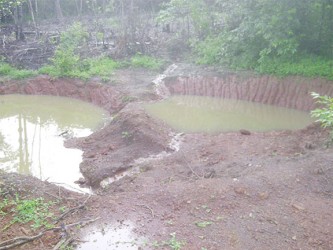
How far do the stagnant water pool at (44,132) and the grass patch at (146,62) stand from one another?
366 cm

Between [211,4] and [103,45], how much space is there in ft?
20.2

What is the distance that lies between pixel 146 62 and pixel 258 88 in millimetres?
6063

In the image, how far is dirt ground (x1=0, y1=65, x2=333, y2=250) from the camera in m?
5.99

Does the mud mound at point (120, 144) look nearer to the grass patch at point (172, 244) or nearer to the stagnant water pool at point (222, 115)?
the stagnant water pool at point (222, 115)

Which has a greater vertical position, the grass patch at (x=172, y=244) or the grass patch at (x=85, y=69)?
the grass patch at (x=172, y=244)

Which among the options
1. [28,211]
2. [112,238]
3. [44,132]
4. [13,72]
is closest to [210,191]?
[112,238]

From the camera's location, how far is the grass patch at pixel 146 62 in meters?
19.3

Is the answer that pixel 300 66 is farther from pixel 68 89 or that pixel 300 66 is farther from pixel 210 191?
pixel 68 89

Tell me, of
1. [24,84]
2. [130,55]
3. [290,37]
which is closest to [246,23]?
[290,37]

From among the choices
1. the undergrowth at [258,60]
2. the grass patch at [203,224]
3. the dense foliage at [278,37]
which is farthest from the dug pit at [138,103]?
the grass patch at [203,224]

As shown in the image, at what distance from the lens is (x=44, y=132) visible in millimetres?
13758

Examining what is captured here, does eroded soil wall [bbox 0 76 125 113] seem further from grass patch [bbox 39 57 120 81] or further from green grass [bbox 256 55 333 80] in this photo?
green grass [bbox 256 55 333 80]

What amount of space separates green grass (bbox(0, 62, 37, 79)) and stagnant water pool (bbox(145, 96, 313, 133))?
7174 millimetres

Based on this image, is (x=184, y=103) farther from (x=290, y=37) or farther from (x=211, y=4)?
(x=211, y=4)
